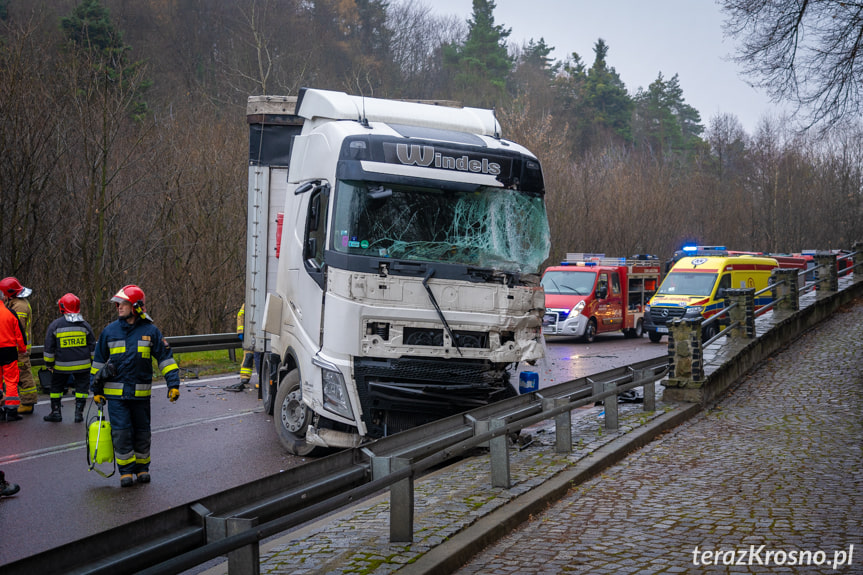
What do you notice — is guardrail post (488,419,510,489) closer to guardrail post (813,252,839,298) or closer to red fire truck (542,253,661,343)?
red fire truck (542,253,661,343)

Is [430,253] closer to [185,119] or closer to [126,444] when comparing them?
[126,444]

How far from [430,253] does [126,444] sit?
350 cm

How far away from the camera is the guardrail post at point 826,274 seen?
882 inches

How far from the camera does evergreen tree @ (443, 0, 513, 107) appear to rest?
58688 mm

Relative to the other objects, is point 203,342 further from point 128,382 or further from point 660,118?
point 660,118

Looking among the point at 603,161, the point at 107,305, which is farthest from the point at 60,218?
the point at 603,161

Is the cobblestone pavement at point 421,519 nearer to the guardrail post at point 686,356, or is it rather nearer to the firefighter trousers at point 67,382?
the guardrail post at point 686,356

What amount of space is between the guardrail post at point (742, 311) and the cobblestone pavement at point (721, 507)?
350cm

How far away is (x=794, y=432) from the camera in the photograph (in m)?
10.1

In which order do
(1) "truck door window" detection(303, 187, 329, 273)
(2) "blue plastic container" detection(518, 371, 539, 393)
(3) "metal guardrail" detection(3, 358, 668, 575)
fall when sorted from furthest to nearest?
(2) "blue plastic container" detection(518, 371, 539, 393)
(1) "truck door window" detection(303, 187, 329, 273)
(3) "metal guardrail" detection(3, 358, 668, 575)

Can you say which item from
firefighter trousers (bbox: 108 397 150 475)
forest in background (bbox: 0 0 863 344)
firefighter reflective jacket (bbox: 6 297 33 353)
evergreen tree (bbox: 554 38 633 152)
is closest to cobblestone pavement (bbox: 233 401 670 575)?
firefighter trousers (bbox: 108 397 150 475)

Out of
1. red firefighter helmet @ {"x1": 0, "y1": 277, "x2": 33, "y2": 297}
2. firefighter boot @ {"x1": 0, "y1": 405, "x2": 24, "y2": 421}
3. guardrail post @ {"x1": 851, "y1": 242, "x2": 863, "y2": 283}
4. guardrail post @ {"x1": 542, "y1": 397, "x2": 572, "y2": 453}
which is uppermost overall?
guardrail post @ {"x1": 851, "y1": 242, "x2": 863, "y2": 283}

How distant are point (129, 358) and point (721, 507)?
555 cm

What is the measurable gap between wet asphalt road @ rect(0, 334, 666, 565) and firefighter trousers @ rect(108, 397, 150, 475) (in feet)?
0.76
